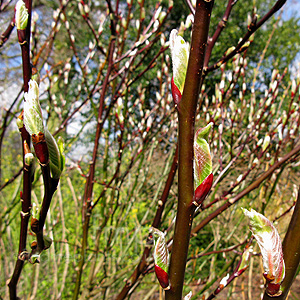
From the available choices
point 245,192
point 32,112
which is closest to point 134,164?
point 245,192

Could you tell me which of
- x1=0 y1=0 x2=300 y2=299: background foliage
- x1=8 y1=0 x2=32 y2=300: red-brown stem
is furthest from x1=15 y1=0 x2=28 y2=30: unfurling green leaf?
x1=0 y1=0 x2=300 y2=299: background foliage

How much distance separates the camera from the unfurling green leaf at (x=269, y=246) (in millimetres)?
246

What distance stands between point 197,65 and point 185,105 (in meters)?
0.04

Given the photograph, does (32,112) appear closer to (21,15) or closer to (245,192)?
(21,15)

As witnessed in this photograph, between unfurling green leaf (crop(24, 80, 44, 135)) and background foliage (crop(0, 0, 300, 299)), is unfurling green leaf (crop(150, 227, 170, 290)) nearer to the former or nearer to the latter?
unfurling green leaf (crop(24, 80, 44, 135))

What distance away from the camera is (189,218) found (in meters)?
0.26

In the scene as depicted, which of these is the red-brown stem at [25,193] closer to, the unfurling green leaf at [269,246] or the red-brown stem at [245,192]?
the unfurling green leaf at [269,246]

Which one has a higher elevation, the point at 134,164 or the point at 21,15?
the point at 21,15

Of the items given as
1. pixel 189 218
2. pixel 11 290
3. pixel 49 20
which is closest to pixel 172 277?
pixel 189 218

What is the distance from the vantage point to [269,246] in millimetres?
248

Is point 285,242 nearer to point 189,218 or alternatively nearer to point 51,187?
point 189,218

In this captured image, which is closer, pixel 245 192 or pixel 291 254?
pixel 291 254

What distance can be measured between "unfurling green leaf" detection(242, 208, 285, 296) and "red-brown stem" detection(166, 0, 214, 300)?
0.06 metres

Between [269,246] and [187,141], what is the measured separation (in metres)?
0.13
